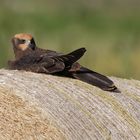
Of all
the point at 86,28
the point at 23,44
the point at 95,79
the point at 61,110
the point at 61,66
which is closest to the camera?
the point at 61,110

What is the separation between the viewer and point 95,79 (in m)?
9.48

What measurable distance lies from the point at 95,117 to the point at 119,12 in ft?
38.1

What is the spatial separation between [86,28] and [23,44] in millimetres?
7755

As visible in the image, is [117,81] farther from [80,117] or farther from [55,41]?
[55,41]

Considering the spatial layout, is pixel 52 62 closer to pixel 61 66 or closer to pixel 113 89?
pixel 61 66

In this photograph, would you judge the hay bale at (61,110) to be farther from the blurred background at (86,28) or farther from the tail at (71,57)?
the blurred background at (86,28)

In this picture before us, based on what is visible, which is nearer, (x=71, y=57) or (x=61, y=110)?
(x=61, y=110)

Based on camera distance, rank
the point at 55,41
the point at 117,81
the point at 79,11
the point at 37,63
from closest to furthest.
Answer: the point at 37,63 < the point at 117,81 < the point at 55,41 < the point at 79,11

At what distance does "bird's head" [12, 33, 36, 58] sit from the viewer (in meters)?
9.91

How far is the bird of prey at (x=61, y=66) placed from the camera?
9.34 m

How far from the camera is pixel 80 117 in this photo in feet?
28.7

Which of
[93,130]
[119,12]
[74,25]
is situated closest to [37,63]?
[93,130]

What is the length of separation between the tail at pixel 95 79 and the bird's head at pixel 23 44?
65 cm

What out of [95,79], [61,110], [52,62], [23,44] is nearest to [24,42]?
[23,44]
